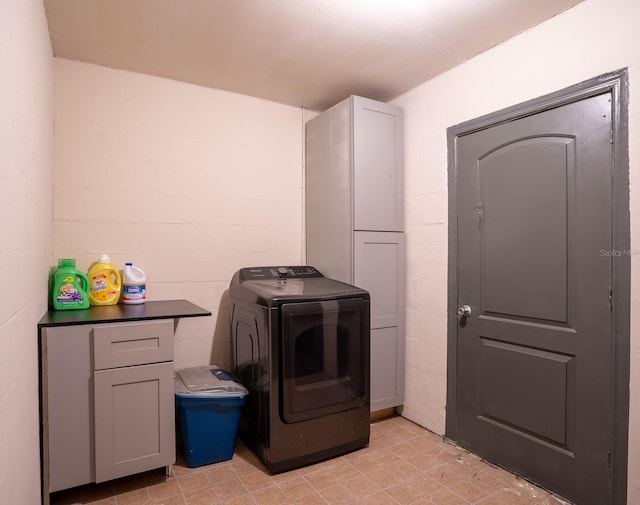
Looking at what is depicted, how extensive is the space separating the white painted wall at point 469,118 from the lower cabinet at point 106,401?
1.67m

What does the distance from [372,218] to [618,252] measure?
4.68 ft

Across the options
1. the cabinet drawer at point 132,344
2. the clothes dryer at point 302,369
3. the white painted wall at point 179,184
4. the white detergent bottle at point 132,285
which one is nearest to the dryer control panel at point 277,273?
the clothes dryer at point 302,369

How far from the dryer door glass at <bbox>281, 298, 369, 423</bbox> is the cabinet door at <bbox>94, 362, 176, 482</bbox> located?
0.62 metres

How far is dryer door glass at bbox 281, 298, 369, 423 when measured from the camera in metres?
2.24

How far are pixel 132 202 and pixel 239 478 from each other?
182cm

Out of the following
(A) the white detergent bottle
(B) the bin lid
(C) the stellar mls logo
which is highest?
(C) the stellar mls logo

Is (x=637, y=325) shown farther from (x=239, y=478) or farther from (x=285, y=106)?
(x=285, y=106)

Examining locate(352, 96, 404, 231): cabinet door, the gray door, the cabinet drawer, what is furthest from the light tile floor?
locate(352, 96, 404, 231): cabinet door

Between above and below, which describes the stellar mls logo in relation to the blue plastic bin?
above

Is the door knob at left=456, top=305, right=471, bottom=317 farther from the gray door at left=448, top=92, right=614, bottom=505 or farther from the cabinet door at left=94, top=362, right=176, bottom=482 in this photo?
the cabinet door at left=94, top=362, right=176, bottom=482

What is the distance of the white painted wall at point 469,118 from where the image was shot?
1.73m

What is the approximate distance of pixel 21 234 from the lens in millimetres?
1388

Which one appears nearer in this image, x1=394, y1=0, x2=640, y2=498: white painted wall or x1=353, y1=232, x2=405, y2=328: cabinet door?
x1=394, y1=0, x2=640, y2=498: white painted wall

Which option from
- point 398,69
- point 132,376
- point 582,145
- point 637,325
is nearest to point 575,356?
point 637,325
